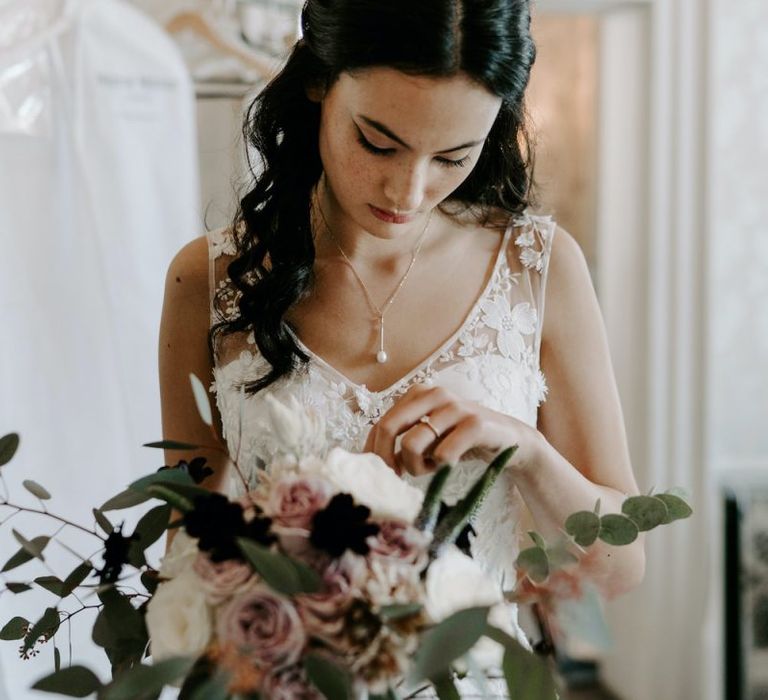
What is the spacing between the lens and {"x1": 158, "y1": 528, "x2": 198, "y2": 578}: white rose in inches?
27.3

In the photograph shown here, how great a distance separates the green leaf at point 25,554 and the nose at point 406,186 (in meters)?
0.51

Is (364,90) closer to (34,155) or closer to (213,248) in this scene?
(213,248)

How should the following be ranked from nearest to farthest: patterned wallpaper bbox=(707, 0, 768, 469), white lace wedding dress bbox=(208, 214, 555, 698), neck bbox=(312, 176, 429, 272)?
white lace wedding dress bbox=(208, 214, 555, 698) → neck bbox=(312, 176, 429, 272) → patterned wallpaper bbox=(707, 0, 768, 469)

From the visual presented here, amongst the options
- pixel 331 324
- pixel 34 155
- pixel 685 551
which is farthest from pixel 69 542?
pixel 685 551

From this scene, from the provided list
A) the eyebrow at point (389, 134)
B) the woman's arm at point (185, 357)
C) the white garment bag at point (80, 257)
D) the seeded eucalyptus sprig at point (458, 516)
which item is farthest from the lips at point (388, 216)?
the white garment bag at point (80, 257)

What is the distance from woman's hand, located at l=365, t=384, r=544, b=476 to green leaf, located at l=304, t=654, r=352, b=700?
1.02 feet

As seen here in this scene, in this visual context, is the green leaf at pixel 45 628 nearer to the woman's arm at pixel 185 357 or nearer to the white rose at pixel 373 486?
the white rose at pixel 373 486

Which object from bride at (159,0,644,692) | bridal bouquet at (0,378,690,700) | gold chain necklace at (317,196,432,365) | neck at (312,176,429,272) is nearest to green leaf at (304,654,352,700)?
bridal bouquet at (0,378,690,700)

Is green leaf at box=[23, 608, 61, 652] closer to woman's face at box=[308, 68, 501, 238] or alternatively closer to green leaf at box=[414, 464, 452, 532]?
green leaf at box=[414, 464, 452, 532]

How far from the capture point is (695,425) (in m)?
2.95

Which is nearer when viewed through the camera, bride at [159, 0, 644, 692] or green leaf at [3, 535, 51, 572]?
green leaf at [3, 535, 51, 572]

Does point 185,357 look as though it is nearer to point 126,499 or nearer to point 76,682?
point 126,499

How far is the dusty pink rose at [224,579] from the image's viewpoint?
2.10ft

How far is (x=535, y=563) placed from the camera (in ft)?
2.44
